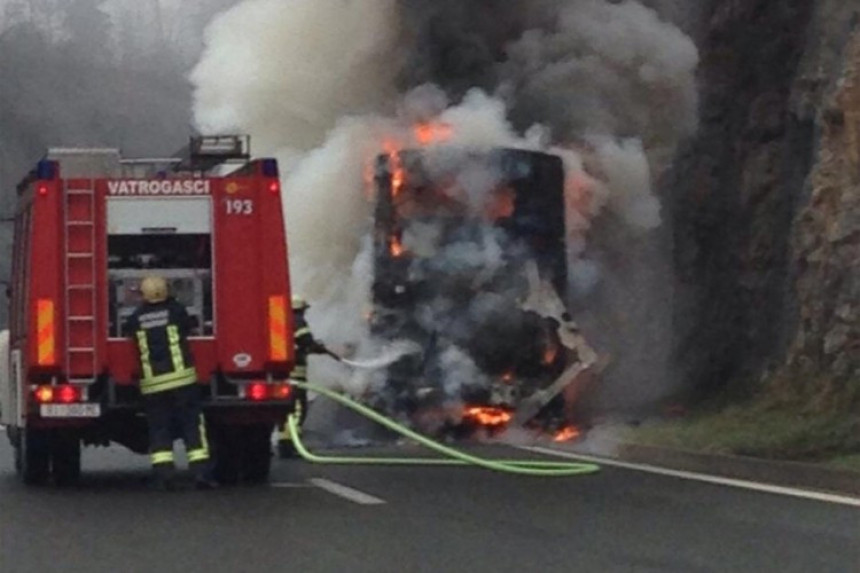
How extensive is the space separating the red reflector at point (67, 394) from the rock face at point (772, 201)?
7.78m

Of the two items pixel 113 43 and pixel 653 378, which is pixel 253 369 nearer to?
pixel 653 378

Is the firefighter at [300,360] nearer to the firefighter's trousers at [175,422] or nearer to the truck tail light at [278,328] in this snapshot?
the truck tail light at [278,328]

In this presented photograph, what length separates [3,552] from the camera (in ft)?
33.1

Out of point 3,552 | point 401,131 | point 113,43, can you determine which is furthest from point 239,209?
point 113,43

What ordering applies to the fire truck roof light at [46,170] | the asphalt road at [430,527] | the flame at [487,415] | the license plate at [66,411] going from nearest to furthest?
the asphalt road at [430,527] → the license plate at [66,411] → the fire truck roof light at [46,170] → the flame at [487,415]

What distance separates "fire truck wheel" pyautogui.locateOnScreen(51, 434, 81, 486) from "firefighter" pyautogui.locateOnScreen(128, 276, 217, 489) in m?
1.03

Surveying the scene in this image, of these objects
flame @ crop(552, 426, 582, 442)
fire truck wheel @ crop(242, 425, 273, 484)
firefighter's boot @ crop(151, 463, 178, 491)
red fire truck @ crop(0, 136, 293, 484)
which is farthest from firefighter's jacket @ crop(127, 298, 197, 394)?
flame @ crop(552, 426, 582, 442)


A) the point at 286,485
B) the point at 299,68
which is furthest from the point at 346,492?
the point at 299,68

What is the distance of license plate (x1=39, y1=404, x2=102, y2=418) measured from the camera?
13930 mm

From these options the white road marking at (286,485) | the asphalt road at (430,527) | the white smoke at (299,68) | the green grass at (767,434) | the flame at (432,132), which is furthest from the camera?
the white smoke at (299,68)

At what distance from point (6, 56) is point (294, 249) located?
25803 mm

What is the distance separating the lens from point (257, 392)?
1429cm

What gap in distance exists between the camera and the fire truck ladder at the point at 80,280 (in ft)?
46.2

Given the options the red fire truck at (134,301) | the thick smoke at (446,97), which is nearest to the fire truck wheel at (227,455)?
the red fire truck at (134,301)
